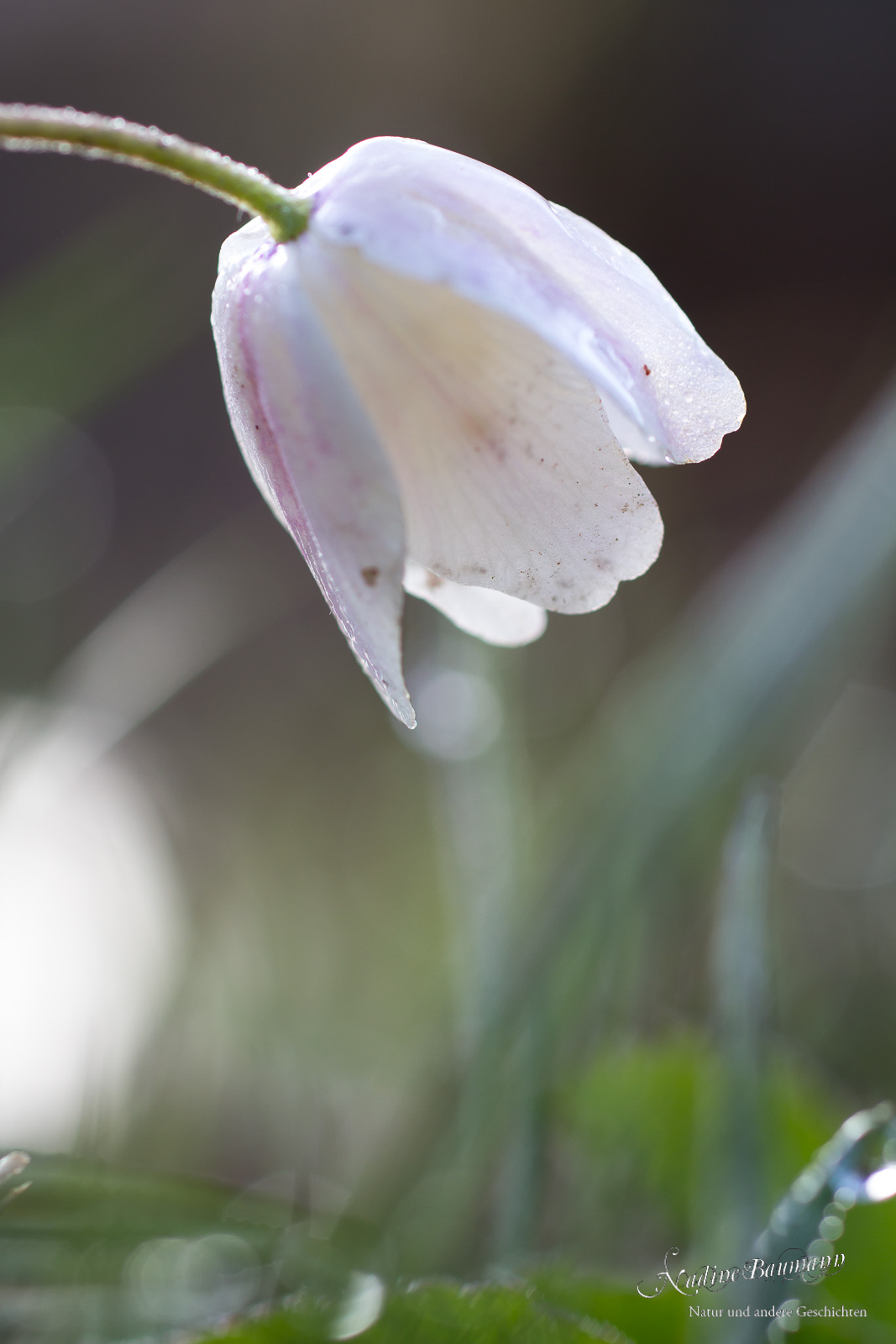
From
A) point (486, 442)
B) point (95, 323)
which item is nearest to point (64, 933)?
point (95, 323)

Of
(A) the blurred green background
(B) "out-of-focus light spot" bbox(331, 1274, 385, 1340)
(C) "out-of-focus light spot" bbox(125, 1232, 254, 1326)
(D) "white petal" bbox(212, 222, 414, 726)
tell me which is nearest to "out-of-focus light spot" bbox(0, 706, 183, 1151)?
(A) the blurred green background

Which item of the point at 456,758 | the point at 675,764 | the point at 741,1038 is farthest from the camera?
the point at 456,758

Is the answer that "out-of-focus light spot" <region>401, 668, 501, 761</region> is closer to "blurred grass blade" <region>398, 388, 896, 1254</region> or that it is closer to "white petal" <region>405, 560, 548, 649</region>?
"blurred grass blade" <region>398, 388, 896, 1254</region>

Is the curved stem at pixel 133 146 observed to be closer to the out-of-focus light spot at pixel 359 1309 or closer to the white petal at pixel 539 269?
the white petal at pixel 539 269

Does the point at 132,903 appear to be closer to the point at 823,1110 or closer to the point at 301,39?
the point at 823,1110

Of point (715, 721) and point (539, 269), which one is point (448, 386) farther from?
point (715, 721)
